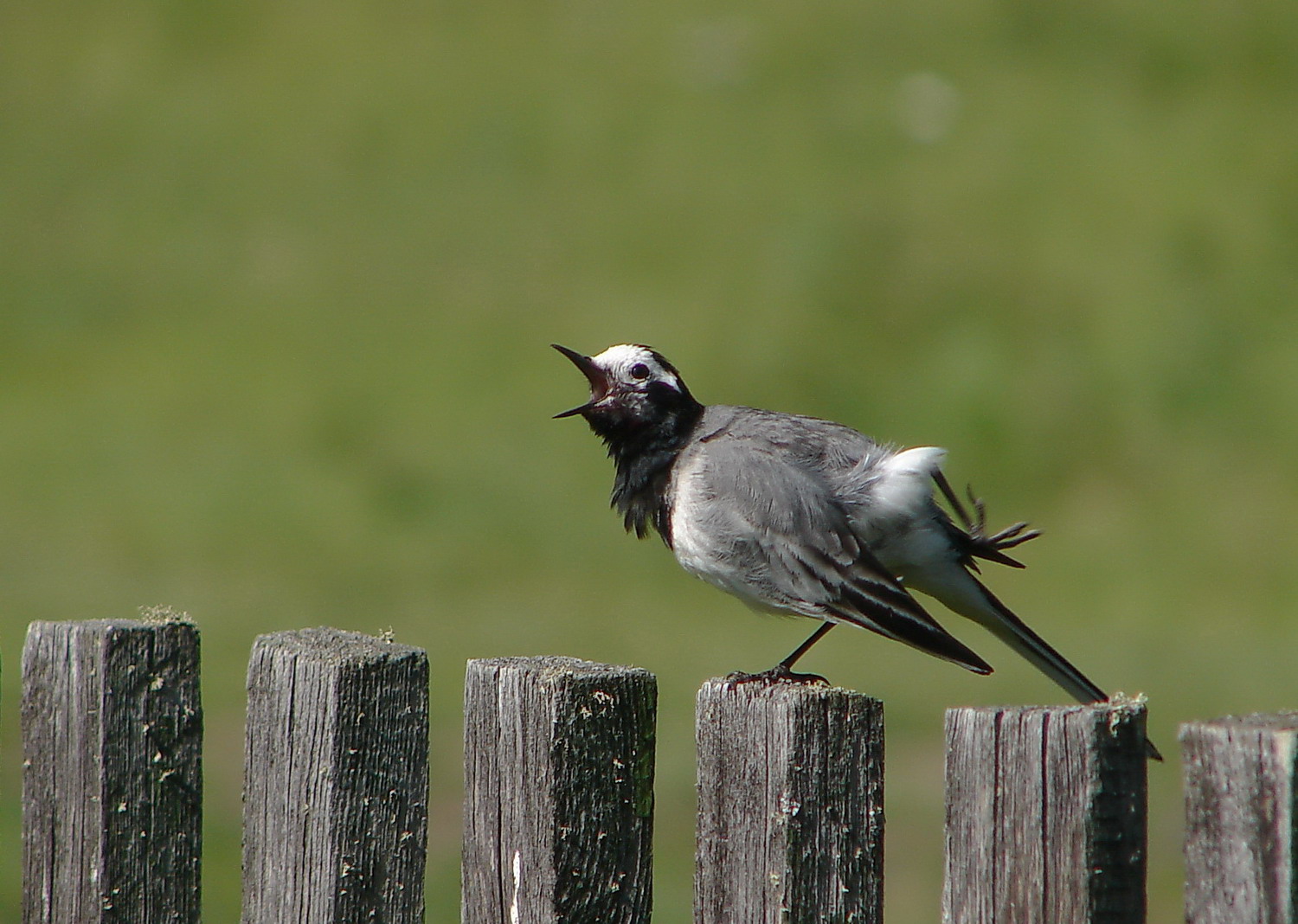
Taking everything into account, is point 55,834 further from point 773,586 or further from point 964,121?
point 964,121

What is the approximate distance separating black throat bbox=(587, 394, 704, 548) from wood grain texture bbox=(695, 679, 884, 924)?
2331mm

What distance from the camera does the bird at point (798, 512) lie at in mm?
3906

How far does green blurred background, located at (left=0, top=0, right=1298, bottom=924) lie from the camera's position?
10281mm

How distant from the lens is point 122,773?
271 centimetres

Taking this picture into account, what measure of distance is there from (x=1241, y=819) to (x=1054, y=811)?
0.83 feet

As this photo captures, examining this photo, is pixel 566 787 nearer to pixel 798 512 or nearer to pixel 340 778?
pixel 340 778

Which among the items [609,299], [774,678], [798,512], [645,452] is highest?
[609,299]

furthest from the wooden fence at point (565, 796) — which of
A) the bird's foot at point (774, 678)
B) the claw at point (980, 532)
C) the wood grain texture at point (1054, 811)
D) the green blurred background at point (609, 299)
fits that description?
the green blurred background at point (609, 299)

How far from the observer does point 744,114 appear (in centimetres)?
1352

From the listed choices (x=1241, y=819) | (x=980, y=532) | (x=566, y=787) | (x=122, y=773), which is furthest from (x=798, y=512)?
(x=1241, y=819)

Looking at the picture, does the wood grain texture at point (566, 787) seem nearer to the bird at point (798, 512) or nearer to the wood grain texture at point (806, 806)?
the wood grain texture at point (806, 806)

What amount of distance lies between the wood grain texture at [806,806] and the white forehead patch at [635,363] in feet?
8.25

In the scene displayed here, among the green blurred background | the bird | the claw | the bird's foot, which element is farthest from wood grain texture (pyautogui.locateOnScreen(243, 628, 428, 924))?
the green blurred background

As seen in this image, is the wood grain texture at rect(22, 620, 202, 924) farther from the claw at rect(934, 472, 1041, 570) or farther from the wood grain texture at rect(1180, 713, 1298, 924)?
the claw at rect(934, 472, 1041, 570)
